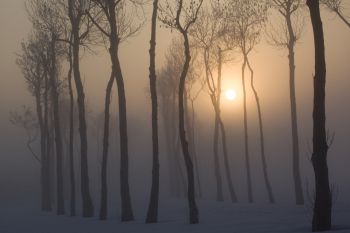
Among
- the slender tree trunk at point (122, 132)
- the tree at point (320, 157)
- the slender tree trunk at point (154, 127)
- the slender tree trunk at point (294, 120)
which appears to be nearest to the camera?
the tree at point (320, 157)

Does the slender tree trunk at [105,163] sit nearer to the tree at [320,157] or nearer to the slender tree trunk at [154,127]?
the slender tree trunk at [154,127]

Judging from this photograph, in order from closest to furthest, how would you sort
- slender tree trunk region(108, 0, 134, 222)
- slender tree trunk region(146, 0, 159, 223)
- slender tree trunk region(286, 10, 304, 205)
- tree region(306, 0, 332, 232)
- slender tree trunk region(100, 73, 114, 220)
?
tree region(306, 0, 332, 232) → slender tree trunk region(146, 0, 159, 223) → slender tree trunk region(108, 0, 134, 222) → slender tree trunk region(100, 73, 114, 220) → slender tree trunk region(286, 10, 304, 205)

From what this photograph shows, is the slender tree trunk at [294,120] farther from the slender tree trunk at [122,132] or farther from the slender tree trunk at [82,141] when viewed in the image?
the slender tree trunk at [82,141]

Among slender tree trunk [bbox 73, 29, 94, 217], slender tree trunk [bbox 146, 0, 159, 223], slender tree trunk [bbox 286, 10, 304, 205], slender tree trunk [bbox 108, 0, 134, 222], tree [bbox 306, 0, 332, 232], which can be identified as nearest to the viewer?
tree [bbox 306, 0, 332, 232]

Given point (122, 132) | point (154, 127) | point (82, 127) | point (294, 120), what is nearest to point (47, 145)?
point (82, 127)

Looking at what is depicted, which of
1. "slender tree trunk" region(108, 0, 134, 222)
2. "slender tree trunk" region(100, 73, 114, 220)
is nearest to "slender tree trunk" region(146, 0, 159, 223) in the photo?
"slender tree trunk" region(108, 0, 134, 222)

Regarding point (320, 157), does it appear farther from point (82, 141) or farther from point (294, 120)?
point (82, 141)

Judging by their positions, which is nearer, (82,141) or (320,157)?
(320,157)

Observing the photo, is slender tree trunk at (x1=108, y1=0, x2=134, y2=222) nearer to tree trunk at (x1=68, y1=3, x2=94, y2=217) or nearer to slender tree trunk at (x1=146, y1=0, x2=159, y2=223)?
slender tree trunk at (x1=146, y1=0, x2=159, y2=223)

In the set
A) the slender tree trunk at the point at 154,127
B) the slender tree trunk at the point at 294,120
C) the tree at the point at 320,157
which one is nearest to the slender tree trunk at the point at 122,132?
the slender tree trunk at the point at 154,127

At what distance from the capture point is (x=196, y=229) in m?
19.6

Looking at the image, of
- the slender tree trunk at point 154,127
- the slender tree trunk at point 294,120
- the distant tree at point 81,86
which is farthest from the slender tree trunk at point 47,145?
the slender tree trunk at point 154,127

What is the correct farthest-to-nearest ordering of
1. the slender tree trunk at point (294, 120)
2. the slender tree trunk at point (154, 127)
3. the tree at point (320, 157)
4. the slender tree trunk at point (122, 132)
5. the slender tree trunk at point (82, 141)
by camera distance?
the slender tree trunk at point (294, 120), the slender tree trunk at point (82, 141), the slender tree trunk at point (122, 132), the slender tree trunk at point (154, 127), the tree at point (320, 157)

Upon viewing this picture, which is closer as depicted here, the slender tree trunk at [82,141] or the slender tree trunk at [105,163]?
the slender tree trunk at [105,163]
